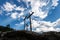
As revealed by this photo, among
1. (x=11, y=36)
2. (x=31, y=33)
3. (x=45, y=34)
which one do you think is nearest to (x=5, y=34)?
(x=11, y=36)

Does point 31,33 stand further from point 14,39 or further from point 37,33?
point 14,39

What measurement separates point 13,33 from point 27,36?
643 mm

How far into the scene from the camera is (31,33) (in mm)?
6004

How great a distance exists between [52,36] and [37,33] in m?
0.68

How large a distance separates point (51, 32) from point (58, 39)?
17.0 inches

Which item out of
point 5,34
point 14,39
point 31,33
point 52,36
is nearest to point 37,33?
point 31,33

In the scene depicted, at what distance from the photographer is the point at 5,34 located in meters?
6.03

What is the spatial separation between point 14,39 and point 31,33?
0.80m

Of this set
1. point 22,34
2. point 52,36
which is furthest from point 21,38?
point 52,36

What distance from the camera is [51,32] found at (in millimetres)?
5957

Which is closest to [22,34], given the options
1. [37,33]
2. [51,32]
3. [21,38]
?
[21,38]

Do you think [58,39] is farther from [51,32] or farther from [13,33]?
[13,33]

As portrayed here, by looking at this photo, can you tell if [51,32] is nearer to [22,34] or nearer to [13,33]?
[22,34]

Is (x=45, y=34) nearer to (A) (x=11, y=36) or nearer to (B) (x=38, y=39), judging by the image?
(B) (x=38, y=39)
